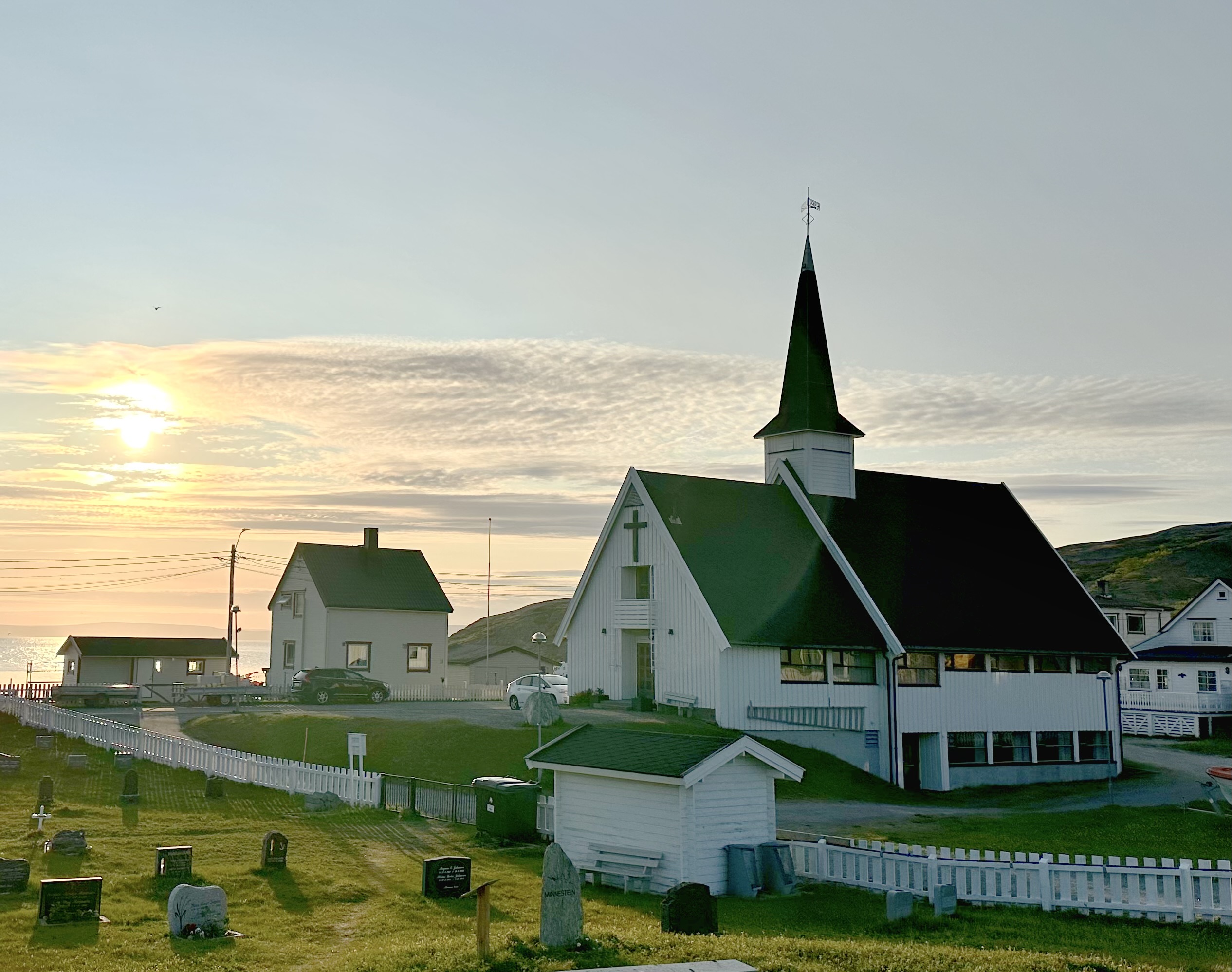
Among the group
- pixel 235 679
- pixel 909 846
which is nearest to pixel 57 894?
pixel 909 846

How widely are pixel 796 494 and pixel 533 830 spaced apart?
22.0 meters

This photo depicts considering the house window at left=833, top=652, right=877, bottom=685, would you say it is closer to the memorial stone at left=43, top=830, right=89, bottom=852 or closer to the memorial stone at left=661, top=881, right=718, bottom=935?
the memorial stone at left=661, top=881, right=718, bottom=935

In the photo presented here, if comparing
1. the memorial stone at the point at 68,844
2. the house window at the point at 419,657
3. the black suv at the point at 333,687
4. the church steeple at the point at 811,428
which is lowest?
the memorial stone at the point at 68,844

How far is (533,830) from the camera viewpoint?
908 inches

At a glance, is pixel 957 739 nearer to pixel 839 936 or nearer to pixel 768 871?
pixel 768 871

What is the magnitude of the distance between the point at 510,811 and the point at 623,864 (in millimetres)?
3660

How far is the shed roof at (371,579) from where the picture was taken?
61.8m

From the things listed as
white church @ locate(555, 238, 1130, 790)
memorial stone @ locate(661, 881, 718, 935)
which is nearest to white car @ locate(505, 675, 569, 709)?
white church @ locate(555, 238, 1130, 790)

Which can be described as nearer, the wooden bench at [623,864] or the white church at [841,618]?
the wooden bench at [623,864]

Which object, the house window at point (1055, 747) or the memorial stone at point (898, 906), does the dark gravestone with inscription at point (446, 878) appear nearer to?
the memorial stone at point (898, 906)

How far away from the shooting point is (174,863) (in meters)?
18.5

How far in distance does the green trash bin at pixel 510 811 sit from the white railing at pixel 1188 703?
4445cm

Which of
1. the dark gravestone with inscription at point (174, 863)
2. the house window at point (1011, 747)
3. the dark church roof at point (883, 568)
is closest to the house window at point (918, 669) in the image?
the dark church roof at point (883, 568)

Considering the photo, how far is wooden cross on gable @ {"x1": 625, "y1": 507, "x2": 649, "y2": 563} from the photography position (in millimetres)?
39031
